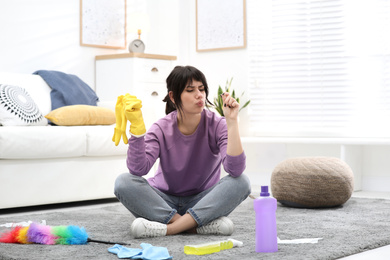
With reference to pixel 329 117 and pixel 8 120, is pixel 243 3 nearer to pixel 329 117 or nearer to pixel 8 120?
pixel 329 117

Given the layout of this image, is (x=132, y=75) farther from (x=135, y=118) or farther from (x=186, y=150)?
(x=135, y=118)

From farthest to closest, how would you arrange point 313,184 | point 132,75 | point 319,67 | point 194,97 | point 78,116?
point 132,75, point 319,67, point 78,116, point 313,184, point 194,97

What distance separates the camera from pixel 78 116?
3787mm

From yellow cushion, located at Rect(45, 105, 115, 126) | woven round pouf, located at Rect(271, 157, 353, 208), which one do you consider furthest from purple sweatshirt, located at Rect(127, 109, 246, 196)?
yellow cushion, located at Rect(45, 105, 115, 126)

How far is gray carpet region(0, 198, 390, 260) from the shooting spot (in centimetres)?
199

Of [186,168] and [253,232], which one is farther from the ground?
[186,168]

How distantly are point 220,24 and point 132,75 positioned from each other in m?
0.97

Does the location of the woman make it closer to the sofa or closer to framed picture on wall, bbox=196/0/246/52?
the sofa

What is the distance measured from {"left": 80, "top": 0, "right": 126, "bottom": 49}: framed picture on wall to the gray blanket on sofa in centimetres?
70

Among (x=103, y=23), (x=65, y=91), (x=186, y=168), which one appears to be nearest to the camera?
(x=186, y=168)

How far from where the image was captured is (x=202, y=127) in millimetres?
2510

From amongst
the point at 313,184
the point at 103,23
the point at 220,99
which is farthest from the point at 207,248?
the point at 103,23

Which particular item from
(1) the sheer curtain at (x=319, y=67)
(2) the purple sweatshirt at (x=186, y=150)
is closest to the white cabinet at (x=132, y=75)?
(1) the sheer curtain at (x=319, y=67)

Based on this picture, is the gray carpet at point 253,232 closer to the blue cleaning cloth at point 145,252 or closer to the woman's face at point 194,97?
the blue cleaning cloth at point 145,252
